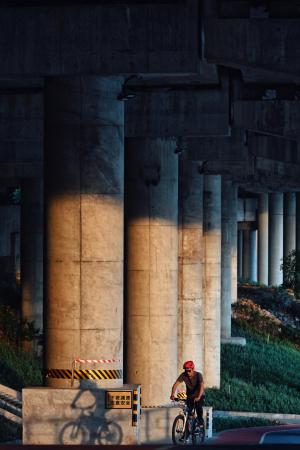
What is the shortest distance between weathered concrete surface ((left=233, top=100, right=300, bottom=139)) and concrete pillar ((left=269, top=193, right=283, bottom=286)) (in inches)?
3637

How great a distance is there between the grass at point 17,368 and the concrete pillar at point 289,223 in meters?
82.8

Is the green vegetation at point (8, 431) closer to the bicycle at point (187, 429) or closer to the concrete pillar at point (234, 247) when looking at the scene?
the bicycle at point (187, 429)

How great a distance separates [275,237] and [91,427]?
10531 cm

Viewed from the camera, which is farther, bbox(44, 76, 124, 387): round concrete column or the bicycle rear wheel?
the bicycle rear wheel

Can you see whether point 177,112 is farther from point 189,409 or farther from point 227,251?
point 227,251

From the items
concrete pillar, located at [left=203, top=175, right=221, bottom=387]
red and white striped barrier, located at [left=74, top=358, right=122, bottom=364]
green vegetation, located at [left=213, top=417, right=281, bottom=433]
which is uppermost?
concrete pillar, located at [left=203, top=175, right=221, bottom=387]

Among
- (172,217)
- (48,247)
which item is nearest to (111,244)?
(48,247)

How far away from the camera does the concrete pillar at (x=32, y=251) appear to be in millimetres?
59812

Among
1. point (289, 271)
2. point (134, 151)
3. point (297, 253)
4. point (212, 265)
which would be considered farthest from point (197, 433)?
point (297, 253)

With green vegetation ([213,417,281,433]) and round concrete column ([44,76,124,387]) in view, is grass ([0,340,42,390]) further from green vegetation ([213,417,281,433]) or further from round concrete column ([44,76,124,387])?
round concrete column ([44,76,124,387])

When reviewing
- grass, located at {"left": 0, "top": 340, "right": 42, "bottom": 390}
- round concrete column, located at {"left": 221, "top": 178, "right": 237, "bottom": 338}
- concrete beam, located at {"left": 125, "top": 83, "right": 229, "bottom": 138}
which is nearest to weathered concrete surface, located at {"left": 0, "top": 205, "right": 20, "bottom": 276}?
round concrete column, located at {"left": 221, "top": 178, "right": 237, "bottom": 338}

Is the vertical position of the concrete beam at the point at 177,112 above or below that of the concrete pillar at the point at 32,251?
above

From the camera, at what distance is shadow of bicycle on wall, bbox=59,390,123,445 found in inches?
1057

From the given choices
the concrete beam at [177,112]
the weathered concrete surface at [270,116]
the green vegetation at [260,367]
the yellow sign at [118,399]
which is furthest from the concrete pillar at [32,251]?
the yellow sign at [118,399]
